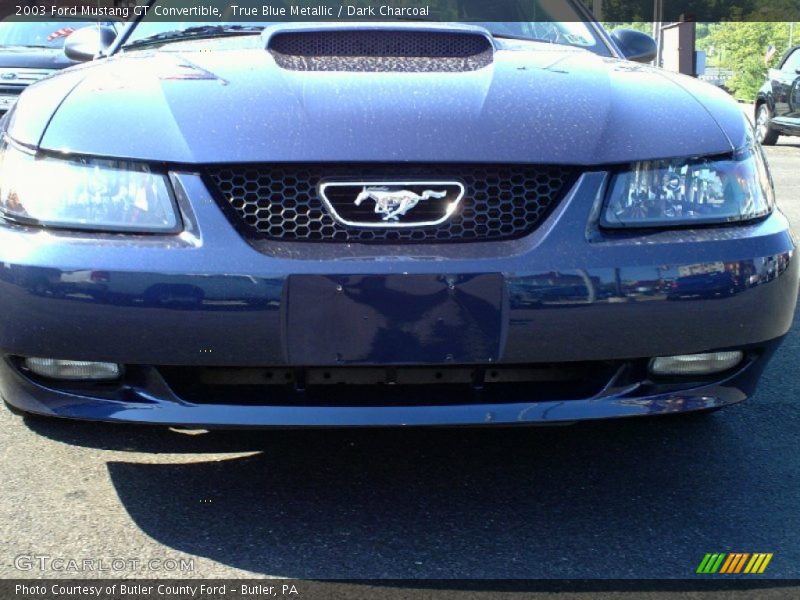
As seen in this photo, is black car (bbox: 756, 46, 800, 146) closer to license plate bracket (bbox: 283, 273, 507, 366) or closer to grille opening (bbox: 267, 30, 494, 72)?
grille opening (bbox: 267, 30, 494, 72)

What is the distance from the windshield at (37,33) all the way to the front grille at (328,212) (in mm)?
10156

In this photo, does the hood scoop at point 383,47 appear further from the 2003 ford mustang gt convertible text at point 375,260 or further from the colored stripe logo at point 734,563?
the colored stripe logo at point 734,563

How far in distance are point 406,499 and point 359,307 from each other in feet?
2.37

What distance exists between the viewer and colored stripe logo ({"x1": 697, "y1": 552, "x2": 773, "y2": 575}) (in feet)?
7.81

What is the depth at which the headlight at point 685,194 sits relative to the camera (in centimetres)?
242

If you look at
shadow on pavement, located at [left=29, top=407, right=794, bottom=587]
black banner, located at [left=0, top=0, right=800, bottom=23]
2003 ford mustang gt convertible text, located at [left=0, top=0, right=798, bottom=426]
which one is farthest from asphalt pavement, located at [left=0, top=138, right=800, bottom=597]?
black banner, located at [left=0, top=0, right=800, bottom=23]

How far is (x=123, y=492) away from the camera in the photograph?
2.80 meters

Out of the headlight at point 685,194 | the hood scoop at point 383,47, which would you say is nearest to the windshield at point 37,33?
the hood scoop at point 383,47

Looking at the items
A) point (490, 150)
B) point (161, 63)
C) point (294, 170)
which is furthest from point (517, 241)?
point (161, 63)

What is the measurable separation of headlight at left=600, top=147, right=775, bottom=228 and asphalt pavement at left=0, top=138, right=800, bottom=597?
632 mm

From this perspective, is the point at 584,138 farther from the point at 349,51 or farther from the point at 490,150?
the point at 349,51

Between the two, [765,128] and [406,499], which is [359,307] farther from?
[765,128]

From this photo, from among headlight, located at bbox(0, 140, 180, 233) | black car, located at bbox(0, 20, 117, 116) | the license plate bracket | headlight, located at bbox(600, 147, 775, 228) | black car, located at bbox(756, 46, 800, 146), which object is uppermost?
headlight, located at bbox(0, 140, 180, 233)

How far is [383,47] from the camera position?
9.91 ft
